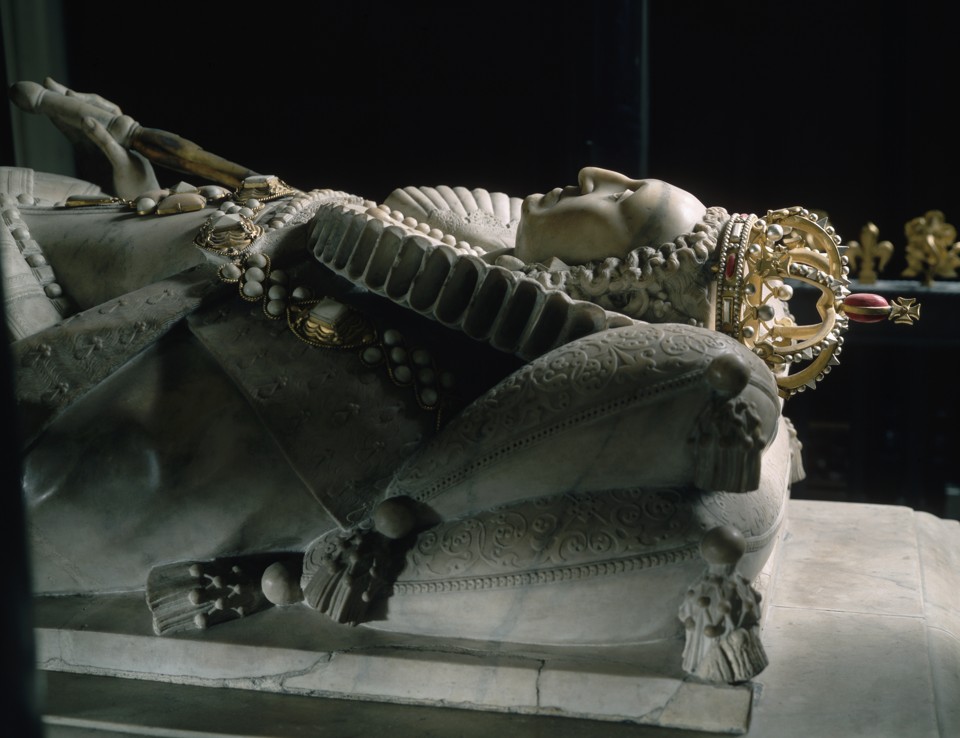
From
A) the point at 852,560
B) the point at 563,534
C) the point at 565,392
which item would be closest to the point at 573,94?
the point at 852,560

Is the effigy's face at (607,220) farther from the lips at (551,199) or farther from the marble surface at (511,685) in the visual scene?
the marble surface at (511,685)

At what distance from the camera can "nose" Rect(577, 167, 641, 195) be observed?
207cm

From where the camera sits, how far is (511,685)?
1.68 m

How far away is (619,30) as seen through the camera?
349 centimetres

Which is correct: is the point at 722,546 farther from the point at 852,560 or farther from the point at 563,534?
the point at 852,560

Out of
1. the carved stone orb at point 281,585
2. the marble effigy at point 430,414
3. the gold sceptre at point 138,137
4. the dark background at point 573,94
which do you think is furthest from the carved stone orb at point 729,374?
the dark background at point 573,94

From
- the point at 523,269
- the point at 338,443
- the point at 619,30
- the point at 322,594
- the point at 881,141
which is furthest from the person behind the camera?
the point at 881,141

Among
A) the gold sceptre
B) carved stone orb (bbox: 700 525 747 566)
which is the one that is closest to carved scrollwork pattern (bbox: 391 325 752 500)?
carved stone orb (bbox: 700 525 747 566)

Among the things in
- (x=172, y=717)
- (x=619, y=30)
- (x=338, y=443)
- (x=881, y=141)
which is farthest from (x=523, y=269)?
(x=881, y=141)

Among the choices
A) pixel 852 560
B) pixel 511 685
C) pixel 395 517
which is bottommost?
pixel 852 560

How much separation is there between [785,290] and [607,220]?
35 centimetres

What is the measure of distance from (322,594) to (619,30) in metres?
2.34

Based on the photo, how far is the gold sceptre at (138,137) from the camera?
2.76 meters

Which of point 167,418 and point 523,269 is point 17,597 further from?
point 523,269
